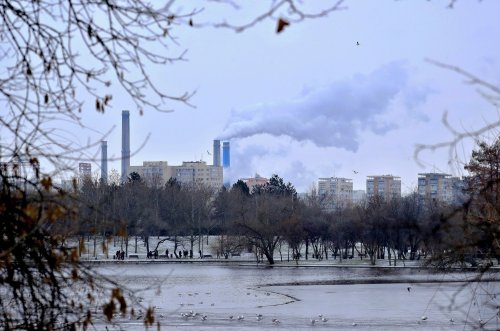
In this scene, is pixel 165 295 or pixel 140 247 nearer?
pixel 165 295

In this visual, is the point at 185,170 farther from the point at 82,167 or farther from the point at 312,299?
the point at 82,167

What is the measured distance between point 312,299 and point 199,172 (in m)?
126

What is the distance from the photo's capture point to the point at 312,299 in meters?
31.0

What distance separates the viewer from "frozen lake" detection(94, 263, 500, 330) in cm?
2280

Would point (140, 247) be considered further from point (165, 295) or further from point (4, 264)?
point (4, 264)

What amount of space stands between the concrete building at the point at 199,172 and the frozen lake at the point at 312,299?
103 meters

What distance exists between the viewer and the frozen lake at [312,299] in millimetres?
22797

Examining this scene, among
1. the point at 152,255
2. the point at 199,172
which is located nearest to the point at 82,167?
the point at 152,255

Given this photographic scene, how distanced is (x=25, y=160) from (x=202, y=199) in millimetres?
74106

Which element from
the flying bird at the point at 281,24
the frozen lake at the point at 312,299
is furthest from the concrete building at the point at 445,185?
the flying bird at the point at 281,24

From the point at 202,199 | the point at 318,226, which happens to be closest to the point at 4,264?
the point at 318,226

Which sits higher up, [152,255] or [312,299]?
[152,255]

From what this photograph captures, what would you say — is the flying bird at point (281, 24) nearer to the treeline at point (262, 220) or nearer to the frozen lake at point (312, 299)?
the frozen lake at point (312, 299)

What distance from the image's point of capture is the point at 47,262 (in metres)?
5.55
